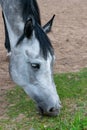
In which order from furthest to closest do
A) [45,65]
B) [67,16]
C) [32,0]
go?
[67,16], [32,0], [45,65]

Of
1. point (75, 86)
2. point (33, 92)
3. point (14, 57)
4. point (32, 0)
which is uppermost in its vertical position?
point (32, 0)

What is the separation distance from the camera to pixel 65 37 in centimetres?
650

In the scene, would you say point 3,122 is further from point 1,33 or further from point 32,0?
point 1,33

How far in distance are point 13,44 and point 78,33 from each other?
2818 mm

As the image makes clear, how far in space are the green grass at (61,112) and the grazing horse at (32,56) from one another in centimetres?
14

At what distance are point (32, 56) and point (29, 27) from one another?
0.28 meters

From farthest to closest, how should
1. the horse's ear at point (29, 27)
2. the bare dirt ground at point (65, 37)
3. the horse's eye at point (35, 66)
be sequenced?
the bare dirt ground at point (65, 37)
the horse's eye at point (35, 66)
the horse's ear at point (29, 27)

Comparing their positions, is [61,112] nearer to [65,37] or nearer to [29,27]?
[29,27]

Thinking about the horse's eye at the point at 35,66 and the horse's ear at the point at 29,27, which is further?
the horse's eye at the point at 35,66

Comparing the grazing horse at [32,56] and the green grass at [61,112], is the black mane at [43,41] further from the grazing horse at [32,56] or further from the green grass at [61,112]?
the green grass at [61,112]

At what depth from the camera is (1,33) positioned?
267 inches

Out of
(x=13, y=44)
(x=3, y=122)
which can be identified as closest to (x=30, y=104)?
(x=3, y=122)

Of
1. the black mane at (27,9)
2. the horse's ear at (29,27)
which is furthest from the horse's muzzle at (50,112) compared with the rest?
the black mane at (27,9)

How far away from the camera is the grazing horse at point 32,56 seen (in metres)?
3.82
